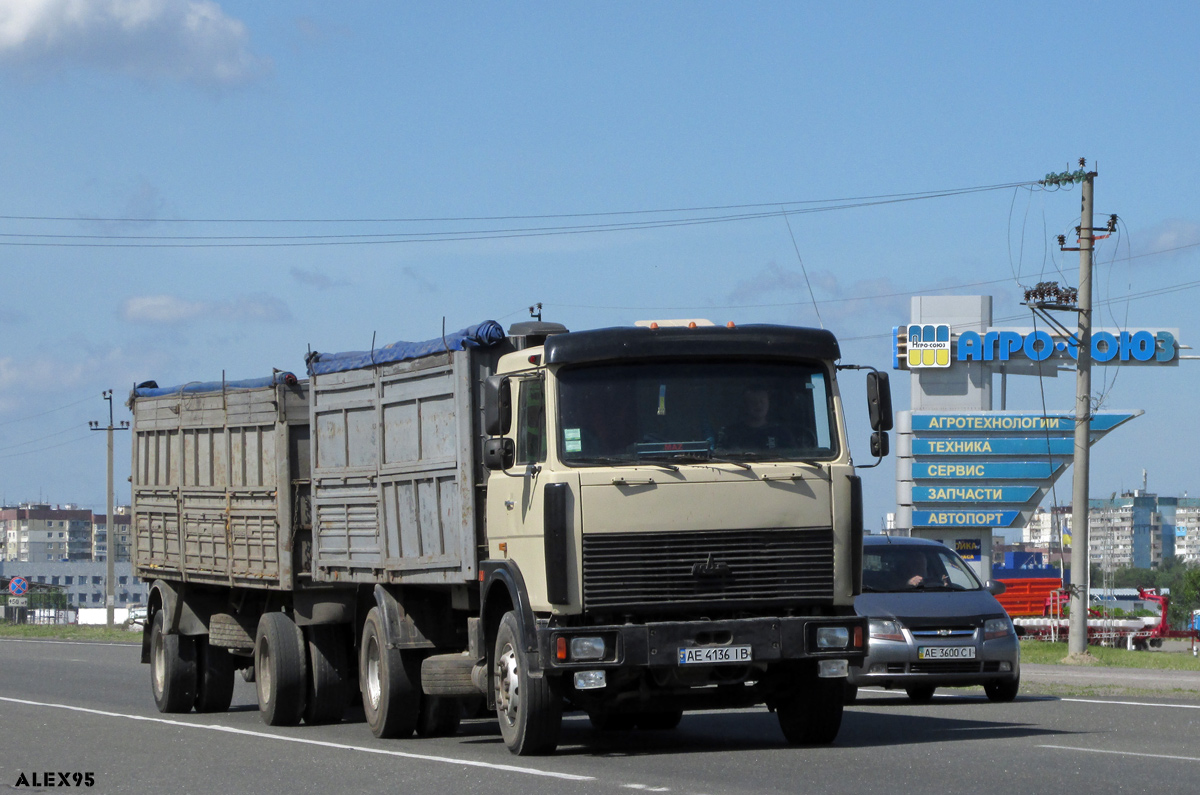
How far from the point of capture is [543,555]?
36.8ft

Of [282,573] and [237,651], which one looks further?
[237,651]

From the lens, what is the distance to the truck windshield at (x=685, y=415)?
37.2ft

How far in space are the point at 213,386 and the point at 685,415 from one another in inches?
320

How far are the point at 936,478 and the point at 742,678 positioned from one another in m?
44.3

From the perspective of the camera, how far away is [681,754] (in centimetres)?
1204

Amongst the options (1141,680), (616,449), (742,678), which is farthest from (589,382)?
(1141,680)

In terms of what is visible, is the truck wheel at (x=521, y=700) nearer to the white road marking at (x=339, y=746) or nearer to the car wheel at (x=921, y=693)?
the white road marking at (x=339, y=746)

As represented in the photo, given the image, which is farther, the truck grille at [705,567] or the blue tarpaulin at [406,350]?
the blue tarpaulin at [406,350]

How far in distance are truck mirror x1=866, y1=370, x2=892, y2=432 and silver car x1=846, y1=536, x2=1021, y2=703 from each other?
4.29m

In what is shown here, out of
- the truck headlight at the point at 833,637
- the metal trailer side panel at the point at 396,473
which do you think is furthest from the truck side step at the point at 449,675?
the truck headlight at the point at 833,637

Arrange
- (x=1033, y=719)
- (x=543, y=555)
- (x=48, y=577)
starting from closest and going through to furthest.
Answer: (x=543, y=555) < (x=1033, y=719) < (x=48, y=577)

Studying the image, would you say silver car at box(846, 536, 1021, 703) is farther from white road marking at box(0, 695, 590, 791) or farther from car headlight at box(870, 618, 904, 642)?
white road marking at box(0, 695, 590, 791)

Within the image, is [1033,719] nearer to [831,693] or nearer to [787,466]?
[831,693]

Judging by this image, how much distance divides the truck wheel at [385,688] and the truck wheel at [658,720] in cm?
198
